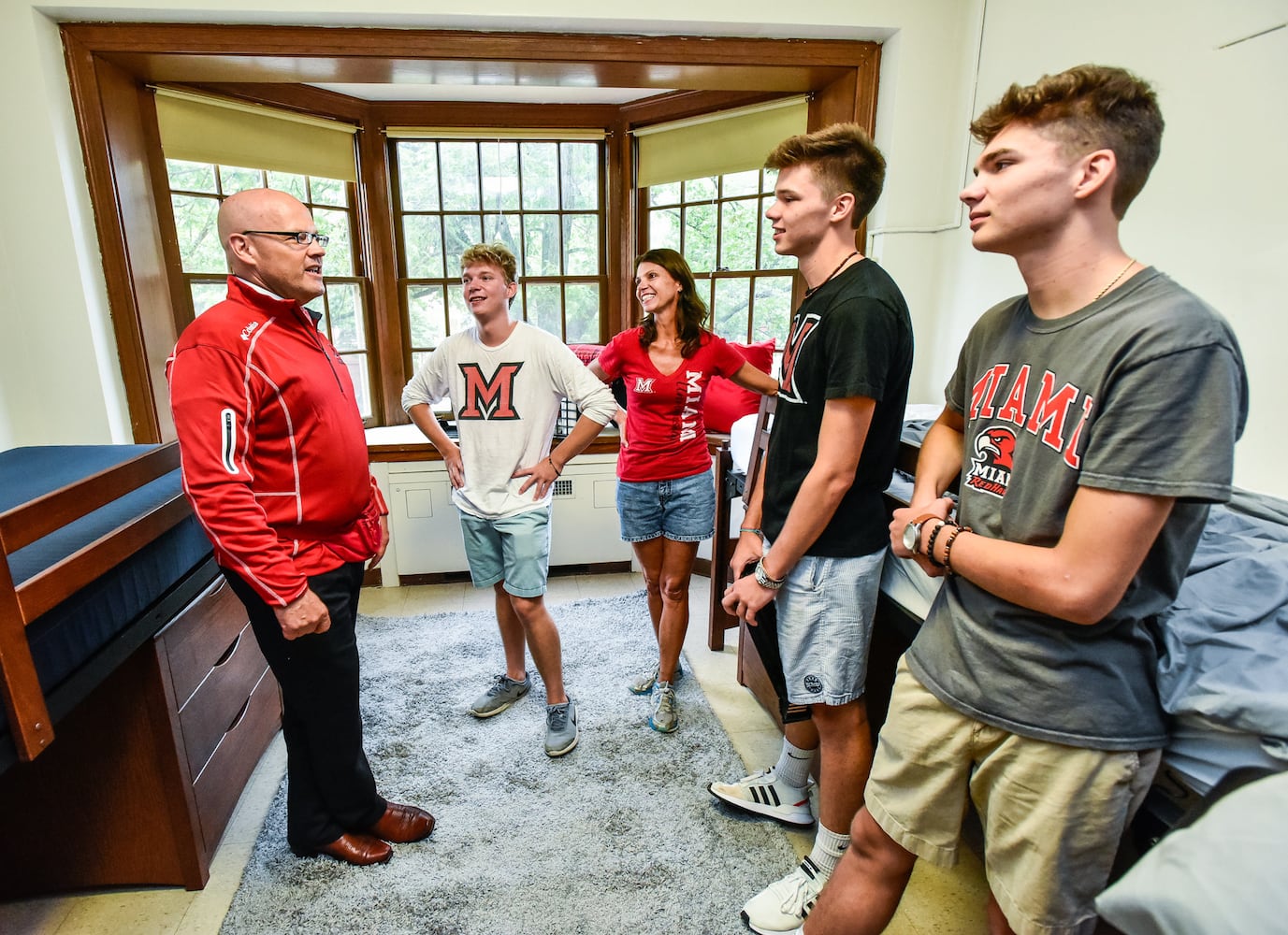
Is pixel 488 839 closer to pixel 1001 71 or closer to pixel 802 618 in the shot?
pixel 802 618

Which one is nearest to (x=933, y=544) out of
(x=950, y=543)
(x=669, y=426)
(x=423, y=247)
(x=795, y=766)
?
(x=950, y=543)

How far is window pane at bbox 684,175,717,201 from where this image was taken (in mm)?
3344

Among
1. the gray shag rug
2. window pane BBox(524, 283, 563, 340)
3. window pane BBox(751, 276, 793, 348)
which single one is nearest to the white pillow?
the gray shag rug

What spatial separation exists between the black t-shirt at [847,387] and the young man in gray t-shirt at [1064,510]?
Answer: 20 cm

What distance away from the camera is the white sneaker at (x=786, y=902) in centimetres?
147

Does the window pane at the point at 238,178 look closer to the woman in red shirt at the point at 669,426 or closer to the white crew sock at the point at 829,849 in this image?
the woman in red shirt at the point at 669,426

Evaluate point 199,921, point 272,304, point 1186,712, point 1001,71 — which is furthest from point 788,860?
point 1001,71

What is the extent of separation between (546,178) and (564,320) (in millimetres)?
744

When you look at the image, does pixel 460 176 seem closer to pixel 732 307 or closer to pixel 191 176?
pixel 191 176

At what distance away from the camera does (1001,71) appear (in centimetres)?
223

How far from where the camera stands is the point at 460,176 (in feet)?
11.6

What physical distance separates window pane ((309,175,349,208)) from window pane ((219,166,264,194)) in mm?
241

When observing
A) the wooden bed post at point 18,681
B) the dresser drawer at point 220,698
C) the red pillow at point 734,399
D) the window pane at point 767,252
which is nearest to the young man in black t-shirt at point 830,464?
the wooden bed post at point 18,681

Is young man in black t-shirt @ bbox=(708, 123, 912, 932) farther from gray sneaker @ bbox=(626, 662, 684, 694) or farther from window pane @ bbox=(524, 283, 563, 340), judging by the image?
window pane @ bbox=(524, 283, 563, 340)
